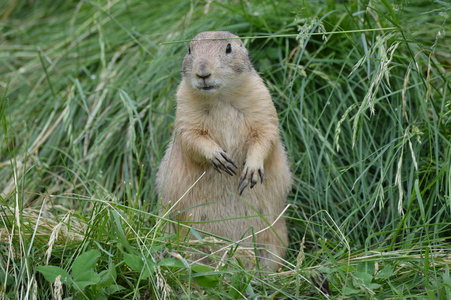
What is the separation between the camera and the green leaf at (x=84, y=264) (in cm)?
340

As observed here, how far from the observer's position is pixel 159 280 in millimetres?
3383

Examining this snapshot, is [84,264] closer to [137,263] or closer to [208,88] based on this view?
[137,263]

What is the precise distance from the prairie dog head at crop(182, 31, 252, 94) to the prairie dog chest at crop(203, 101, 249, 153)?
0.18m

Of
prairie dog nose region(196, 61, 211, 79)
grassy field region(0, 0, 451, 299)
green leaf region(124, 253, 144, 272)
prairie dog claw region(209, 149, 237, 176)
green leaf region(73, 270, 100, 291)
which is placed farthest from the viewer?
prairie dog claw region(209, 149, 237, 176)

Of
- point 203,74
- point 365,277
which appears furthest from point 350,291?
point 203,74

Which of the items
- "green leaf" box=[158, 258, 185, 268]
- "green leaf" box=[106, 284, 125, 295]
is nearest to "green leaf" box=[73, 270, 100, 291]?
"green leaf" box=[106, 284, 125, 295]

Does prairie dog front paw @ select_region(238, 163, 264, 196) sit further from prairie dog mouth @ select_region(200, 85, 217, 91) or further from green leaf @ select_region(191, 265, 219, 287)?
green leaf @ select_region(191, 265, 219, 287)

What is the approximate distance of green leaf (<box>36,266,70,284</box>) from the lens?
3400 millimetres

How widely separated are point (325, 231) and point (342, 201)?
1.04ft

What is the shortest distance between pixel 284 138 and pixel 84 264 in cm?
246

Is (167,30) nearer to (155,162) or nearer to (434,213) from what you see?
(155,162)

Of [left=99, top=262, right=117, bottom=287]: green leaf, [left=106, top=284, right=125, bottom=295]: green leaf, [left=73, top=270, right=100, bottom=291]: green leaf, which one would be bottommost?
[left=106, top=284, right=125, bottom=295]: green leaf

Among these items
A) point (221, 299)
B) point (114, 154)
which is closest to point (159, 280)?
point (221, 299)

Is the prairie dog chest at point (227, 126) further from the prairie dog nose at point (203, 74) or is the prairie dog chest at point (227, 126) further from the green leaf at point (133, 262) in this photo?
the green leaf at point (133, 262)
